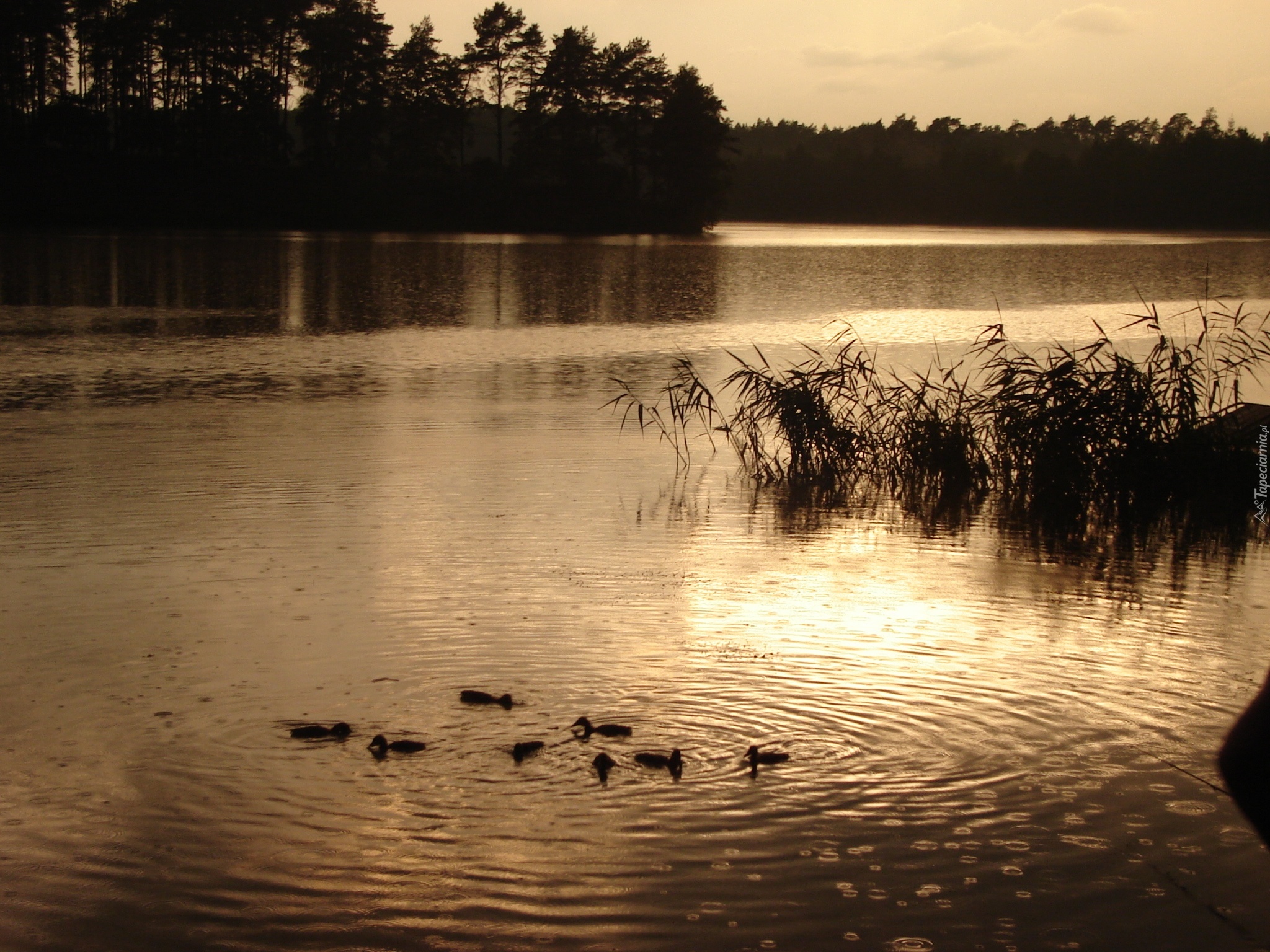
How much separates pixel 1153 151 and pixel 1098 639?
341 feet

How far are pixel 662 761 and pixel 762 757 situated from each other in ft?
1.22

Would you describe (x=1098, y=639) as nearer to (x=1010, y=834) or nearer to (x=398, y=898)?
(x=1010, y=834)

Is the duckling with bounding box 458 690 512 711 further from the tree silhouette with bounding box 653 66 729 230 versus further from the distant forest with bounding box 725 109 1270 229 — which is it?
the distant forest with bounding box 725 109 1270 229

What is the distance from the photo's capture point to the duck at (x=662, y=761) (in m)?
4.51

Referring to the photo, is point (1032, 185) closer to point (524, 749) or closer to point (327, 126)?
point (327, 126)

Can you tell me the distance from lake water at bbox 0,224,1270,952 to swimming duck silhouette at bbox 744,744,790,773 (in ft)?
0.16

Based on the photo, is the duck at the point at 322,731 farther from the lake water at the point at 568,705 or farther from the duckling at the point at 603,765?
the duckling at the point at 603,765

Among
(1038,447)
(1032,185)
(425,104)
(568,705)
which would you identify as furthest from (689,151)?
(568,705)

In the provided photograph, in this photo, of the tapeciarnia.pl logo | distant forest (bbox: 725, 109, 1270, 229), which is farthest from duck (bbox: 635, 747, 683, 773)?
distant forest (bbox: 725, 109, 1270, 229)

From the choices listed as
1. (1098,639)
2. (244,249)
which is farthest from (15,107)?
(1098,639)

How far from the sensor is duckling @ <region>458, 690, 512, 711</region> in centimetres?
504

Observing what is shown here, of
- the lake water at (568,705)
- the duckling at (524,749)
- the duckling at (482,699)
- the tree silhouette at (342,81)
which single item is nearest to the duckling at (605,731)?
the lake water at (568,705)

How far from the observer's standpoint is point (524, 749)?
458cm

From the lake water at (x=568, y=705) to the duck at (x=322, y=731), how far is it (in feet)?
0.22
